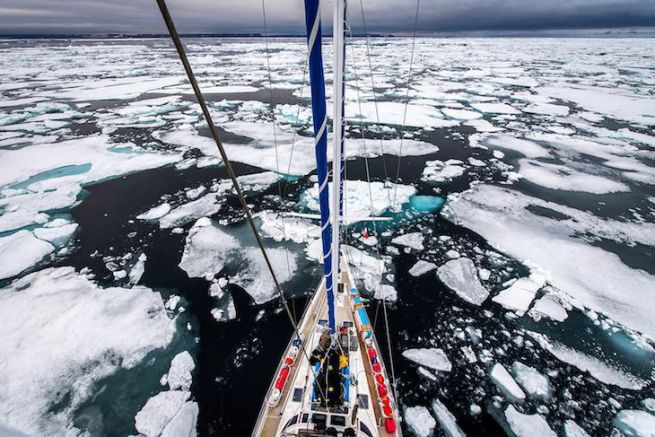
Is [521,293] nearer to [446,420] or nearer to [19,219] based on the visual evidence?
[446,420]

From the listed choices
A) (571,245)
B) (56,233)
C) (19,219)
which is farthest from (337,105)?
(19,219)

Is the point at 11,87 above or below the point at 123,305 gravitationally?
above

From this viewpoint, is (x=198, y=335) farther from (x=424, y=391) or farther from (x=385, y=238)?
(x=385, y=238)

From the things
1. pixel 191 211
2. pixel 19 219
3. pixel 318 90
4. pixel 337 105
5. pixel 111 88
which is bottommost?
pixel 191 211

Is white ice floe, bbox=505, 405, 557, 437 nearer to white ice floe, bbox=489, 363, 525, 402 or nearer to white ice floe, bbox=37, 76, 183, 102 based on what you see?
white ice floe, bbox=489, 363, 525, 402

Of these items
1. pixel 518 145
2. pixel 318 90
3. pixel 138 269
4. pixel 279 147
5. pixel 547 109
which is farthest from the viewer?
pixel 547 109

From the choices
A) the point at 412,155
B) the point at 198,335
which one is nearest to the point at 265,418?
the point at 198,335

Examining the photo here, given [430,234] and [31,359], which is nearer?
[31,359]
